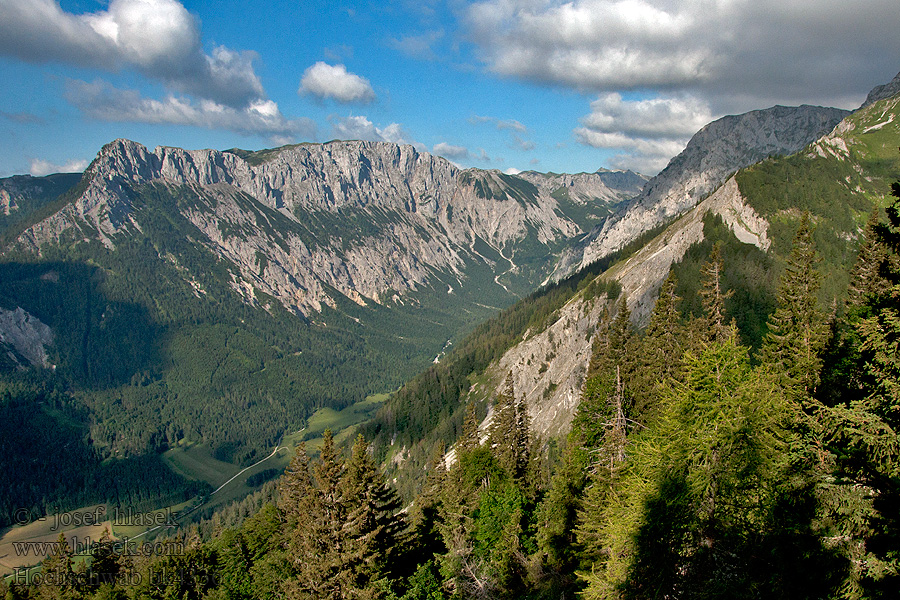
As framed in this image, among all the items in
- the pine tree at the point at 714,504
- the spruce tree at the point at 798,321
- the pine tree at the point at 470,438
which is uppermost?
the spruce tree at the point at 798,321

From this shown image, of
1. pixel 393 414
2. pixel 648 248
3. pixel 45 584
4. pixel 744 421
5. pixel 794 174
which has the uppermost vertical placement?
pixel 794 174

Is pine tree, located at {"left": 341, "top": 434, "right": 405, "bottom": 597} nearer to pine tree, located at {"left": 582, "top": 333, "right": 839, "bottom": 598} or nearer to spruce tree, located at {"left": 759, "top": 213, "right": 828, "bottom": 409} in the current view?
pine tree, located at {"left": 582, "top": 333, "right": 839, "bottom": 598}

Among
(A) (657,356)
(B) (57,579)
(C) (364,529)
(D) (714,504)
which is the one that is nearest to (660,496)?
(D) (714,504)

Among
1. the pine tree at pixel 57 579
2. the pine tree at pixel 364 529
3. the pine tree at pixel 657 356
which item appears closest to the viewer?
the pine tree at pixel 364 529

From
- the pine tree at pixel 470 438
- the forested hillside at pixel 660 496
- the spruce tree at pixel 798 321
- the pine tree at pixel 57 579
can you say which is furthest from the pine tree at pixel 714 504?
the pine tree at pixel 57 579

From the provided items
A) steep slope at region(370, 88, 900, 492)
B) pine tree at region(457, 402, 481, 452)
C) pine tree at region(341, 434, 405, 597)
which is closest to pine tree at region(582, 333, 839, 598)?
pine tree at region(341, 434, 405, 597)

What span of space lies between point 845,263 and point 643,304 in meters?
44.9

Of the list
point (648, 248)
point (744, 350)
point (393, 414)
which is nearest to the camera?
point (744, 350)

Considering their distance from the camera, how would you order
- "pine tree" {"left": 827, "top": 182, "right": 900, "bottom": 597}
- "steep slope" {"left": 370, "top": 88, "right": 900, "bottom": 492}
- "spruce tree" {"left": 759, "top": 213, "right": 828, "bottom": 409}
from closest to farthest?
"pine tree" {"left": 827, "top": 182, "right": 900, "bottom": 597} < "spruce tree" {"left": 759, "top": 213, "right": 828, "bottom": 409} < "steep slope" {"left": 370, "top": 88, "right": 900, "bottom": 492}

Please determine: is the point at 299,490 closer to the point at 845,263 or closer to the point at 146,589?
the point at 146,589

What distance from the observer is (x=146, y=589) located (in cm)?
4475

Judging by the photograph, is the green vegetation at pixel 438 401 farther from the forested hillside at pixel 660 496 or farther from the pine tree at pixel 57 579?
the forested hillside at pixel 660 496

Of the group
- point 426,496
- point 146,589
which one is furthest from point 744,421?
point 146,589

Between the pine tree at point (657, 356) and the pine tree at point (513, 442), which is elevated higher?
the pine tree at point (657, 356)
